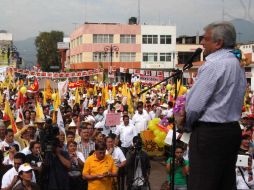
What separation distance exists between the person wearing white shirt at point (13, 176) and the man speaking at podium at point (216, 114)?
4.11m

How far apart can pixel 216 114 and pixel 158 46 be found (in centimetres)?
6413

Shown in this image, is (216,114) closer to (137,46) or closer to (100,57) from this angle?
(100,57)

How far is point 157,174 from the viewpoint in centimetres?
1130

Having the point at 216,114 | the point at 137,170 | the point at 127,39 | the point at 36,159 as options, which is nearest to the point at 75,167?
the point at 36,159

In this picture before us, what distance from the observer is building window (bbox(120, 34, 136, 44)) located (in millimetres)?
65750

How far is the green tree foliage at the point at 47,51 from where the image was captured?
97.2 metres

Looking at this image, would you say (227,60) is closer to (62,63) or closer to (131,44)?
(131,44)

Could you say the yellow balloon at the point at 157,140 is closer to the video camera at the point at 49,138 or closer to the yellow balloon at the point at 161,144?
the yellow balloon at the point at 161,144

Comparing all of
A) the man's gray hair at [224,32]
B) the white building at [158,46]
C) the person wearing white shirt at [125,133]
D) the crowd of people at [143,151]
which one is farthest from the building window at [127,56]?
the man's gray hair at [224,32]

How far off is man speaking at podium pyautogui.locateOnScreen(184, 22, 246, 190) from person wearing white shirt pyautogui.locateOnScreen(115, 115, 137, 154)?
809 centimetres

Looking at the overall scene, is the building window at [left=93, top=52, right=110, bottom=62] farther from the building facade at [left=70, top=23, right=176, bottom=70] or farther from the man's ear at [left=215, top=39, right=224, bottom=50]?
the man's ear at [left=215, top=39, right=224, bottom=50]

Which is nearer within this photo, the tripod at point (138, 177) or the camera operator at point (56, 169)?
the camera operator at point (56, 169)

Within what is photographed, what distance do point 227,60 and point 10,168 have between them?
523cm

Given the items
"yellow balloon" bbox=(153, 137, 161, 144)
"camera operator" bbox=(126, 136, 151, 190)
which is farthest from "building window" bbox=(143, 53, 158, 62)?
→ "camera operator" bbox=(126, 136, 151, 190)
